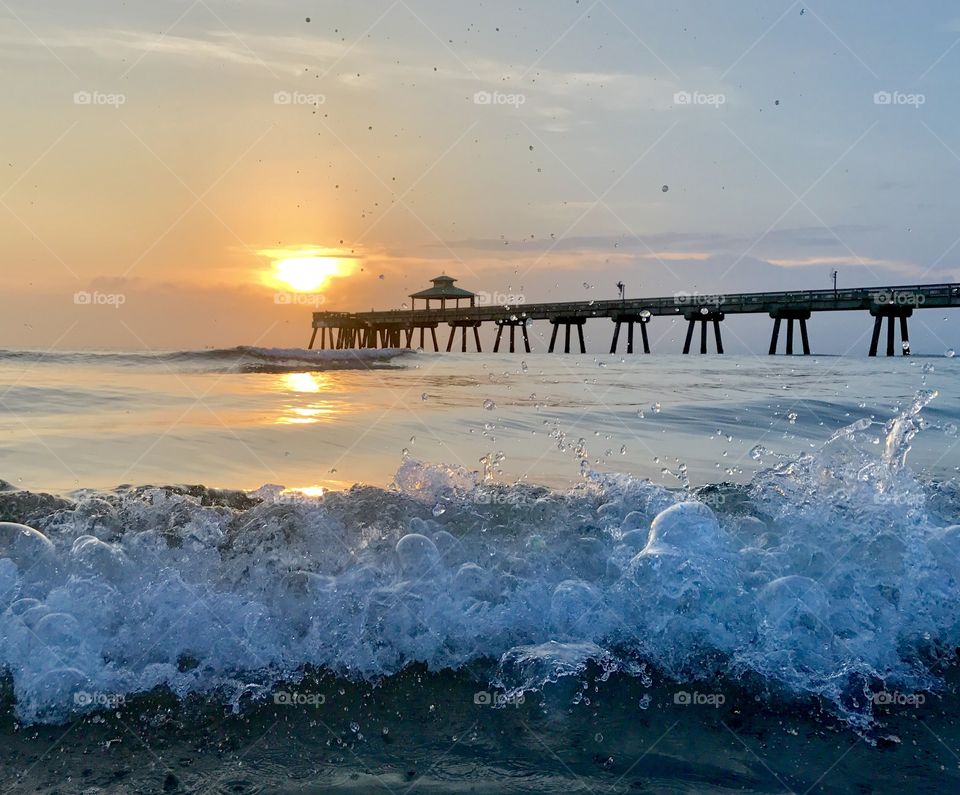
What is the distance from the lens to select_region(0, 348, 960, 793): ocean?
3164 millimetres

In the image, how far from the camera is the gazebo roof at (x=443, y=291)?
61.7 m

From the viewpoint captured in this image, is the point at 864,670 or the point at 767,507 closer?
the point at 864,670

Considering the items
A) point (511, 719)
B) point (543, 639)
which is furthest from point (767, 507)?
point (511, 719)

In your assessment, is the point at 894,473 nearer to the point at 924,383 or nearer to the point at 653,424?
the point at 653,424

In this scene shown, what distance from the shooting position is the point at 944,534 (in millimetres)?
5059

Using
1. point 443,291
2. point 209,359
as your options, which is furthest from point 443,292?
point 209,359

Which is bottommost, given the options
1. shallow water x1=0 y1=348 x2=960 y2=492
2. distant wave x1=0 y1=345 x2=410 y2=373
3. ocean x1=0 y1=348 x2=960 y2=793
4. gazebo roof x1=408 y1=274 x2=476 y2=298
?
ocean x1=0 y1=348 x2=960 y2=793

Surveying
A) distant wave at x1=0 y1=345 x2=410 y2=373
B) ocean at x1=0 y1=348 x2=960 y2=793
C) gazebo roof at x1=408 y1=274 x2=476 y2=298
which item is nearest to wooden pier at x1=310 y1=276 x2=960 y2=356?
gazebo roof at x1=408 y1=274 x2=476 y2=298

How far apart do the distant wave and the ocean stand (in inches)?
781

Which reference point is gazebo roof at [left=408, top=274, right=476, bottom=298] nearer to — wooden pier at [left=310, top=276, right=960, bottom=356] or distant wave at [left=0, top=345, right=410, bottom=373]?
wooden pier at [left=310, top=276, right=960, bottom=356]

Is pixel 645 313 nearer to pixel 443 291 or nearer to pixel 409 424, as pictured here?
pixel 443 291

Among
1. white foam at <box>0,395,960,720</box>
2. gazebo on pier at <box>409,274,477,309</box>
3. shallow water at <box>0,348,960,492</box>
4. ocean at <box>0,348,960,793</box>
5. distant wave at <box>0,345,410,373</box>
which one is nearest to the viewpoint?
ocean at <box>0,348,960,793</box>

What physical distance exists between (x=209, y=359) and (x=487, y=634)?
90.4 feet

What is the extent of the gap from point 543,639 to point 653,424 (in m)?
7.41
